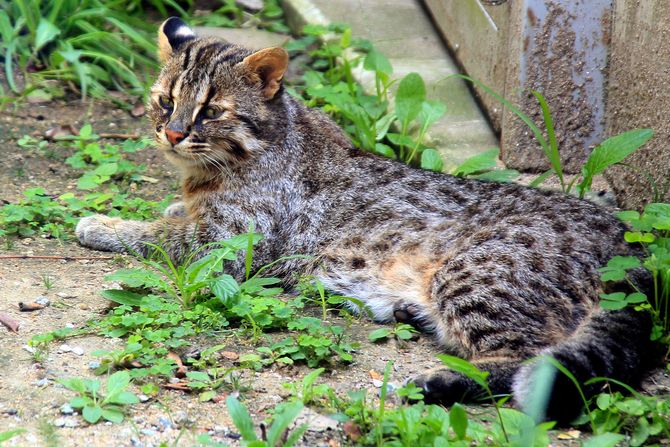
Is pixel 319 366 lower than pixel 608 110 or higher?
lower

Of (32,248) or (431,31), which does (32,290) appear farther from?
(431,31)

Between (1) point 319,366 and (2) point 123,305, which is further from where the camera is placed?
(2) point 123,305

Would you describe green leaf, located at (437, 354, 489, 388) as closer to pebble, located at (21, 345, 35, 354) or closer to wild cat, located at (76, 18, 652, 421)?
wild cat, located at (76, 18, 652, 421)

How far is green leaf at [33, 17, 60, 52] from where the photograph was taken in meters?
7.87

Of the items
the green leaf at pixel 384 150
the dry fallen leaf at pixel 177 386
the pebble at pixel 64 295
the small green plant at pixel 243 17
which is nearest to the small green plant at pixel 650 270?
the dry fallen leaf at pixel 177 386

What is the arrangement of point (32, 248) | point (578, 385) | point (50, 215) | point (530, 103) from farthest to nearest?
point (530, 103) → point (50, 215) → point (32, 248) → point (578, 385)

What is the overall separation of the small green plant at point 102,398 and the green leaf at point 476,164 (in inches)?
121

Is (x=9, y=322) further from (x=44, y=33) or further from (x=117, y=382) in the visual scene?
(x=44, y=33)

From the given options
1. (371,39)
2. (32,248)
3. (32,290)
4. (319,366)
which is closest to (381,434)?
(319,366)

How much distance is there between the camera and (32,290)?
5.20 meters

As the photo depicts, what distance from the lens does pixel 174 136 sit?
566 centimetres

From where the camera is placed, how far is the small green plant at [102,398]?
396 centimetres

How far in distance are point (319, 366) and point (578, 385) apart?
1.29 m

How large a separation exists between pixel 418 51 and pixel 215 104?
10.4 ft
